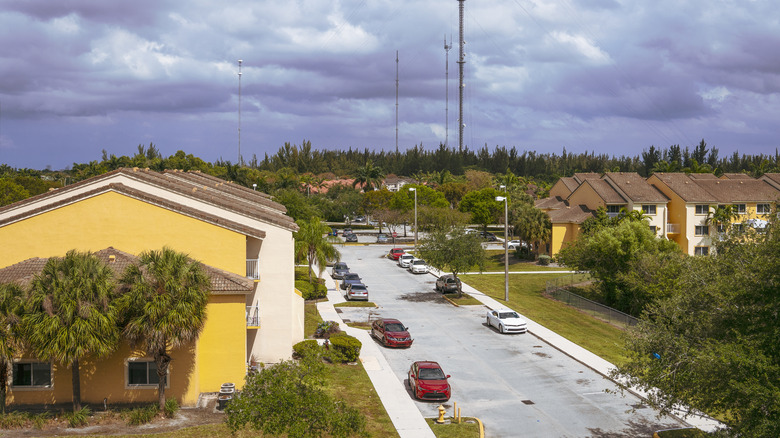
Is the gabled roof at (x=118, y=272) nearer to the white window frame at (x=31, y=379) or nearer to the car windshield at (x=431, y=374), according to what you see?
the white window frame at (x=31, y=379)

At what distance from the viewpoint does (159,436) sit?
2011 cm

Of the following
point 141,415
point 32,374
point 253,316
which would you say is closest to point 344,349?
point 253,316

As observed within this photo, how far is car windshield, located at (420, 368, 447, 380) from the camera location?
84.2 ft

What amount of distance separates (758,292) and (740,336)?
1.38 m

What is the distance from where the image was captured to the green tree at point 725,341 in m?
15.8

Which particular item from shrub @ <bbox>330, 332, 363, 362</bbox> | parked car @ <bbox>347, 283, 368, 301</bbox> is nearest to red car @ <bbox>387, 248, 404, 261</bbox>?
parked car @ <bbox>347, 283, 368, 301</bbox>

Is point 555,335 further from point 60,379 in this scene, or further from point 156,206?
point 60,379

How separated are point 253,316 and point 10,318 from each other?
9533 millimetres

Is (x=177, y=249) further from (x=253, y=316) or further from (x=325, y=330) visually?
(x=325, y=330)

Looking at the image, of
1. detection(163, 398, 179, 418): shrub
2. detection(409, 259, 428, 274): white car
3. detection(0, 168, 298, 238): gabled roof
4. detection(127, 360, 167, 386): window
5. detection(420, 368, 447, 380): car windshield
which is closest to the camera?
detection(163, 398, 179, 418): shrub

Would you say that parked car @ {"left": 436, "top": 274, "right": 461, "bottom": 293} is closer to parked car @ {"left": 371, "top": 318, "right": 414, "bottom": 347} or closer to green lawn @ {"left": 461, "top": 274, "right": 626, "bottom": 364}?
green lawn @ {"left": 461, "top": 274, "right": 626, "bottom": 364}

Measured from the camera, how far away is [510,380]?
2830 centimetres

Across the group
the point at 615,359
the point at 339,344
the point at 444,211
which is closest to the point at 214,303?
the point at 339,344

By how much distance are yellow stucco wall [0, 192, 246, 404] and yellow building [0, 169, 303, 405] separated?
0.04 meters
